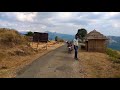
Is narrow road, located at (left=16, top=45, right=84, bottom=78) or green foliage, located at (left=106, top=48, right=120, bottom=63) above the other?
narrow road, located at (left=16, top=45, right=84, bottom=78)

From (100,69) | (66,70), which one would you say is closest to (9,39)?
(100,69)

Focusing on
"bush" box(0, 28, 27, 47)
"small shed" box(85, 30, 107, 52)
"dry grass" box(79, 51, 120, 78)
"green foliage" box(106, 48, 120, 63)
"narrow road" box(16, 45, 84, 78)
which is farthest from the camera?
"small shed" box(85, 30, 107, 52)

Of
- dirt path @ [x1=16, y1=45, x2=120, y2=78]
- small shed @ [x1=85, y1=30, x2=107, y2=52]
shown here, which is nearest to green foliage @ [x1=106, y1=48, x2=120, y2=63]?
small shed @ [x1=85, y1=30, x2=107, y2=52]

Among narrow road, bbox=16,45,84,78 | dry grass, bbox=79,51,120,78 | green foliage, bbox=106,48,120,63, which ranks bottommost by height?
green foliage, bbox=106,48,120,63

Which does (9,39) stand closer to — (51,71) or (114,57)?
(114,57)

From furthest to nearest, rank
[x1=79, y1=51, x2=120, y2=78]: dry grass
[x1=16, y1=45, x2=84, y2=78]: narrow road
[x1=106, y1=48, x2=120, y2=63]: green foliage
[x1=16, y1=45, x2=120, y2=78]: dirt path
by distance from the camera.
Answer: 1. [x1=106, y1=48, x2=120, y2=63]: green foliage
2. [x1=79, y1=51, x2=120, y2=78]: dry grass
3. [x1=16, y1=45, x2=120, y2=78]: dirt path
4. [x1=16, y1=45, x2=84, y2=78]: narrow road

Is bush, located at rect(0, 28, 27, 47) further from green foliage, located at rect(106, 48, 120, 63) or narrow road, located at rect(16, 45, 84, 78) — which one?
green foliage, located at rect(106, 48, 120, 63)

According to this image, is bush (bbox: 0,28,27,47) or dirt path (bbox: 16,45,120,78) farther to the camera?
bush (bbox: 0,28,27,47)
